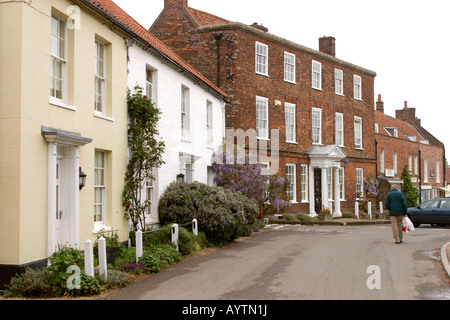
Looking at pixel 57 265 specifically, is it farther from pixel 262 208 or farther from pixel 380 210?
pixel 380 210

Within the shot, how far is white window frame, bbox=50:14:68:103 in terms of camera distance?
10.8 meters

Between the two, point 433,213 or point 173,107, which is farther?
point 433,213

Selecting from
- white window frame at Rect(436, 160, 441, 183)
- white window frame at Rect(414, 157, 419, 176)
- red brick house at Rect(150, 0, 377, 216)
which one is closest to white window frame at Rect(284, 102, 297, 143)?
red brick house at Rect(150, 0, 377, 216)

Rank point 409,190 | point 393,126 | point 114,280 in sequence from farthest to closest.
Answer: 1. point 393,126
2. point 409,190
3. point 114,280

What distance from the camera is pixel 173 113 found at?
17328 millimetres

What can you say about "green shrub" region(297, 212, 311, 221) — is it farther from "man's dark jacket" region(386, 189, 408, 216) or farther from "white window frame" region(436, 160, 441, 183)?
"white window frame" region(436, 160, 441, 183)

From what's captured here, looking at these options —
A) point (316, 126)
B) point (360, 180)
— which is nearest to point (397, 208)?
point (316, 126)

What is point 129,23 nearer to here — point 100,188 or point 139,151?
→ point 139,151

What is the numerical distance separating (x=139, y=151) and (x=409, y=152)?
39617 millimetres

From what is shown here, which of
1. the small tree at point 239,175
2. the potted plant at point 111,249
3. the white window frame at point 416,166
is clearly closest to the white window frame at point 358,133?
the small tree at point 239,175

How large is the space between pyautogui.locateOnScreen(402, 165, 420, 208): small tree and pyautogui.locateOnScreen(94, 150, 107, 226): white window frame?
34.6m

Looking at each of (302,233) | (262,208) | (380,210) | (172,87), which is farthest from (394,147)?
(172,87)
